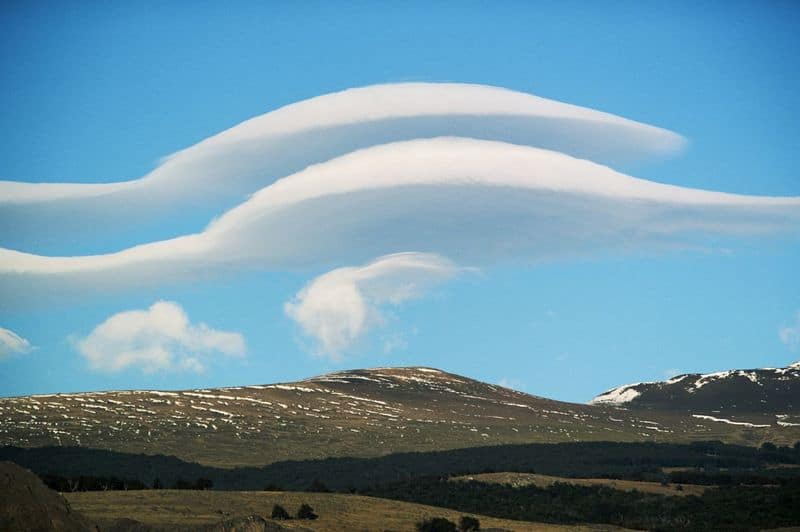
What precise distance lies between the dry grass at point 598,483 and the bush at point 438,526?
30.6 meters

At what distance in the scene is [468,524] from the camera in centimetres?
6931

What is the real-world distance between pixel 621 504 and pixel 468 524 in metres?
24.6

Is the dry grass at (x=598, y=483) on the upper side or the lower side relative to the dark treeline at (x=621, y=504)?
upper

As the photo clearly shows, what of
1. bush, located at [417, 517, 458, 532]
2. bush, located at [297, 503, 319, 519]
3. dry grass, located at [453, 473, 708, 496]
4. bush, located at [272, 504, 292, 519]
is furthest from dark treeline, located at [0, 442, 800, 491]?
bush, located at [272, 504, 292, 519]

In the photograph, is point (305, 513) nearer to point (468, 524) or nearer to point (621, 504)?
point (468, 524)

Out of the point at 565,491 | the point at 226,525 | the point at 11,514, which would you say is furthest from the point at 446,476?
the point at 11,514

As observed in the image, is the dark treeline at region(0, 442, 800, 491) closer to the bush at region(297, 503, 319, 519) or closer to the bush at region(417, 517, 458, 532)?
the bush at region(417, 517, 458, 532)

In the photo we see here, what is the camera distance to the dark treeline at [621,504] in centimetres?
8150

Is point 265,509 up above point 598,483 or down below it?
below

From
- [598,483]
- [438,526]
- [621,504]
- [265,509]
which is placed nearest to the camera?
[438,526]

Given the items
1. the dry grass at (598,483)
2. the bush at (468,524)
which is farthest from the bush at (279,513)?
the dry grass at (598,483)

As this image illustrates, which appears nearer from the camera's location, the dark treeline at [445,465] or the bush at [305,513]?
the bush at [305,513]

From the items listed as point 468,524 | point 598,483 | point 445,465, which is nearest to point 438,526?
point 468,524

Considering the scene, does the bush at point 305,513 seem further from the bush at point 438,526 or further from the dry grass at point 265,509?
the bush at point 438,526
